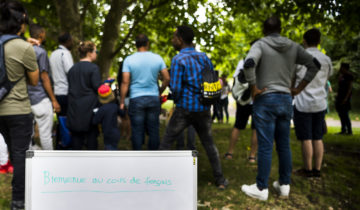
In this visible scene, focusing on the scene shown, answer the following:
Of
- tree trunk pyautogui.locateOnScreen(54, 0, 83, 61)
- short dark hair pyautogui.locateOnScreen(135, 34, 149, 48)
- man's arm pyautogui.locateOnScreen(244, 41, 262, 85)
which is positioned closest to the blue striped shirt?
man's arm pyautogui.locateOnScreen(244, 41, 262, 85)

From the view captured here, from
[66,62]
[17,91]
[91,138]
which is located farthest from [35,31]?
[91,138]

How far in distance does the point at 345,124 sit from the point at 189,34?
7.99 metres

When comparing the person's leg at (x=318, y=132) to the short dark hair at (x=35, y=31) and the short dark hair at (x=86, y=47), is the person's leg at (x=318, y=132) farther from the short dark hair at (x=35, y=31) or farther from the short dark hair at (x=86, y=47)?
the short dark hair at (x=35, y=31)

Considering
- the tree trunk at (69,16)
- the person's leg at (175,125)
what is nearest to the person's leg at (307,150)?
the person's leg at (175,125)

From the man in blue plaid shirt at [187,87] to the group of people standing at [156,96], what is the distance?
0.01 metres

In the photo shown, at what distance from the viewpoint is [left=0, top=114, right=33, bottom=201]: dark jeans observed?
3.02 meters

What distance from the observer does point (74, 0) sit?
6.65 meters

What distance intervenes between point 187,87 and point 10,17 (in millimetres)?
2013

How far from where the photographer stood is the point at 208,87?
145 inches

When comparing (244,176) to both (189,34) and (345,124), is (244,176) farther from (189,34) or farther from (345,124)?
(345,124)

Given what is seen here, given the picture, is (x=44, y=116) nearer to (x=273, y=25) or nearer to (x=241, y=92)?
(x=241, y=92)

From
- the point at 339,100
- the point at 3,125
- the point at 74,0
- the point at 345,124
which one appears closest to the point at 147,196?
the point at 3,125

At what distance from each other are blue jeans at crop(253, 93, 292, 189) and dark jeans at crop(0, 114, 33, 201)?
8.40 ft

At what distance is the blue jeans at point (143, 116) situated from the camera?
14.0 ft
